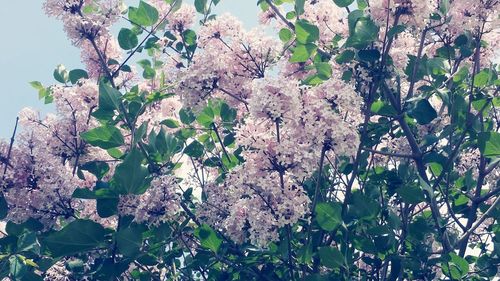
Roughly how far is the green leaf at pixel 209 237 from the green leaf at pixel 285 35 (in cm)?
186

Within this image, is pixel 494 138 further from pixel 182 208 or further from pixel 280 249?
pixel 182 208

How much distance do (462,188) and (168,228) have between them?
265cm

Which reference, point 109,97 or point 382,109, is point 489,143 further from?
point 109,97

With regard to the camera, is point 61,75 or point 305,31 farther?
point 61,75

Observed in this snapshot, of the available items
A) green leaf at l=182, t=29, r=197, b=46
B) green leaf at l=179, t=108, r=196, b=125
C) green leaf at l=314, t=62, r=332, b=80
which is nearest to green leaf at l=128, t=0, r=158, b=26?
green leaf at l=182, t=29, r=197, b=46

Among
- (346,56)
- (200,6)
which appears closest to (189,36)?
(200,6)

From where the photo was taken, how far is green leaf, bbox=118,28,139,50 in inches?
194

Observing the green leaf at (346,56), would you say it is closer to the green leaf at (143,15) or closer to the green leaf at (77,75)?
the green leaf at (143,15)

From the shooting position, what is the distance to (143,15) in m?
4.87

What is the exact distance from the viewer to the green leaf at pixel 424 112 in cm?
381

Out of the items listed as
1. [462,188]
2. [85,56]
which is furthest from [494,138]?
[85,56]

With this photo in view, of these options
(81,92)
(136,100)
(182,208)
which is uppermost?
(81,92)

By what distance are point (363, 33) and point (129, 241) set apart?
79.9 inches

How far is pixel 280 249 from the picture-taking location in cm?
369
